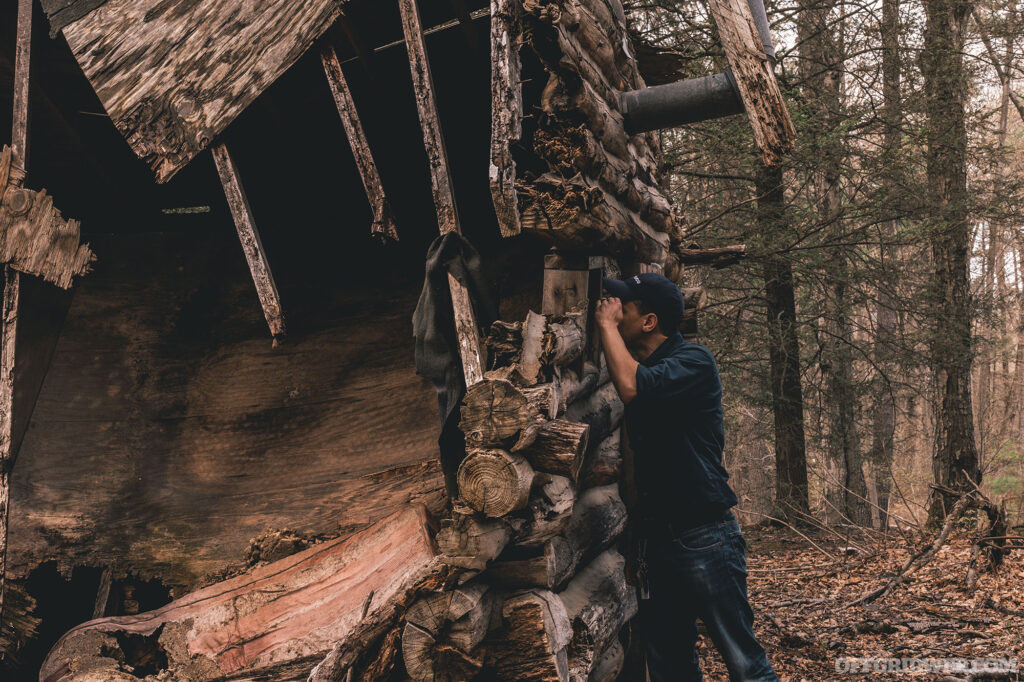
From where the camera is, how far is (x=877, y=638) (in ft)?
19.0

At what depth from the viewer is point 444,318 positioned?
417cm

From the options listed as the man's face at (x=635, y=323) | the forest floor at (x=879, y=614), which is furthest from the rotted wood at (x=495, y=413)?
the forest floor at (x=879, y=614)

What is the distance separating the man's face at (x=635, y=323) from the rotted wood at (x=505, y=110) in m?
0.85

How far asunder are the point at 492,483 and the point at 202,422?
3.73 meters

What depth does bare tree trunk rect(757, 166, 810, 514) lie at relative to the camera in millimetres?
9664

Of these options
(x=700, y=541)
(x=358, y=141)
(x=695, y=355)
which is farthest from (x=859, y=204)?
(x=358, y=141)

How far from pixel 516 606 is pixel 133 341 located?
4.39 meters

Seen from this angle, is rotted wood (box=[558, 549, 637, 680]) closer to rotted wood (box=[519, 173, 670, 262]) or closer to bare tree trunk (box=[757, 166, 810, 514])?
rotted wood (box=[519, 173, 670, 262])

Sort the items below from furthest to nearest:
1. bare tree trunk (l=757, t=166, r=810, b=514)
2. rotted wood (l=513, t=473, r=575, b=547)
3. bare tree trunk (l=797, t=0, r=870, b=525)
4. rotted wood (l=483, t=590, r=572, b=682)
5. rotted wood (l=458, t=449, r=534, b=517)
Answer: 1. bare tree trunk (l=757, t=166, r=810, b=514)
2. bare tree trunk (l=797, t=0, r=870, b=525)
3. rotted wood (l=513, t=473, r=575, b=547)
4. rotted wood (l=483, t=590, r=572, b=682)
5. rotted wood (l=458, t=449, r=534, b=517)

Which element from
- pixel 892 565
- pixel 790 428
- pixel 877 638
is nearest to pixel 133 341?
pixel 877 638

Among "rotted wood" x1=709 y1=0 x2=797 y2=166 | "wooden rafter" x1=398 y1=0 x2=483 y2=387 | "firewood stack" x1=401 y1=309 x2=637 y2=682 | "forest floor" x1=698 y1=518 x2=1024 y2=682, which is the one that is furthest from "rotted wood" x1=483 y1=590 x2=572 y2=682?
"forest floor" x1=698 y1=518 x2=1024 y2=682

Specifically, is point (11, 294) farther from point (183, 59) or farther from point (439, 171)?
point (439, 171)

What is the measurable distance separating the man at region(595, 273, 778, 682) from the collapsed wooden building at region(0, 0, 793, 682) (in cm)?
32

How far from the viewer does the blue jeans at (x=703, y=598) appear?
143 inches
